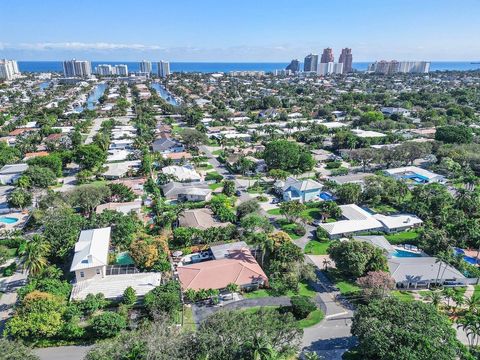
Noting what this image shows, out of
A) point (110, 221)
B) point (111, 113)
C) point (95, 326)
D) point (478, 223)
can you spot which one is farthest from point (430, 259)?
point (111, 113)

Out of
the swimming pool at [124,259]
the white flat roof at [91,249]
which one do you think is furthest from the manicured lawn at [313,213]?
the white flat roof at [91,249]

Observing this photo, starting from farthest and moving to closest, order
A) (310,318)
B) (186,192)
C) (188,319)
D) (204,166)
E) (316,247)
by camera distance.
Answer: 1. (204,166)
2. (186,192)
3. (316,247)
4. (310,318)
5. (188,319)

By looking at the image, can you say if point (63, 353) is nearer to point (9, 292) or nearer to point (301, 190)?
point (9, 292)

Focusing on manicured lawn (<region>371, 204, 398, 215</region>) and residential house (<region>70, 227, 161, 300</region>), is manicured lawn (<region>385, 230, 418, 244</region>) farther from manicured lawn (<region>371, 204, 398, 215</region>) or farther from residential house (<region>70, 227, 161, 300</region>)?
residential house (<region>70, 227, 161, 300</region>)

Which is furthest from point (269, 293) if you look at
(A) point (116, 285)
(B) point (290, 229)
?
(A) point (116, 285)

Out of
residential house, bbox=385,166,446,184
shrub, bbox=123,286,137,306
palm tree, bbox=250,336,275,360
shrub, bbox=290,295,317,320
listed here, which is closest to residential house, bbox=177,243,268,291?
shrub, bbox=123,286,137,306
